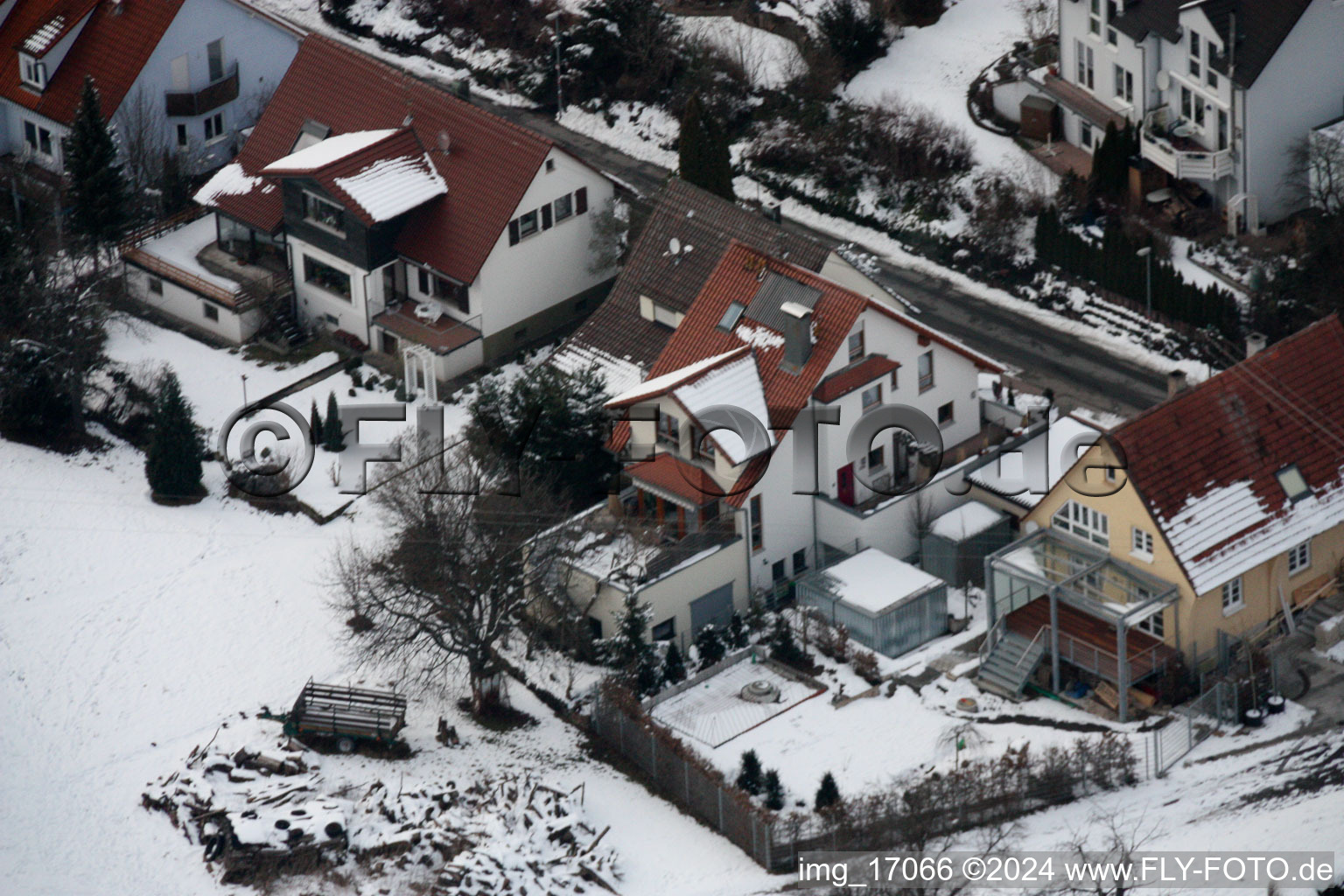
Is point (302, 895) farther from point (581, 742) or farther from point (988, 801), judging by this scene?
point (988, 801)

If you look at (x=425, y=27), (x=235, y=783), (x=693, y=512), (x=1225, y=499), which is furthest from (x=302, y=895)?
(x=425, y=27)

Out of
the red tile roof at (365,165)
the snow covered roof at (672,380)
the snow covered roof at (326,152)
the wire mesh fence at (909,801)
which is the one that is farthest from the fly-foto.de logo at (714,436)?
the snow covered roof at (326,152)

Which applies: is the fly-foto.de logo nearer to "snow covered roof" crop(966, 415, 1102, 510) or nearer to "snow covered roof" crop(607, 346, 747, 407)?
"snow covered roof" crop(966, 415, 1102, 510)

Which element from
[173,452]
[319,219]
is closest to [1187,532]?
[173,452]

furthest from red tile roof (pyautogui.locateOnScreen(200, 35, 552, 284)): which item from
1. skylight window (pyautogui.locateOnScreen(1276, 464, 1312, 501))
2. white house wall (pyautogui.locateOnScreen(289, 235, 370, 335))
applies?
skylight window (pyautogui.locateOnScreen(1276, 464, 1312, 501))

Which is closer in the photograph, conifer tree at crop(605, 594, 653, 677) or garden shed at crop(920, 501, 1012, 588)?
conifer tree at crop(605, 594, 653, 677)

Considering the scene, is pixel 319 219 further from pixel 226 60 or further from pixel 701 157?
pixel 701 157
